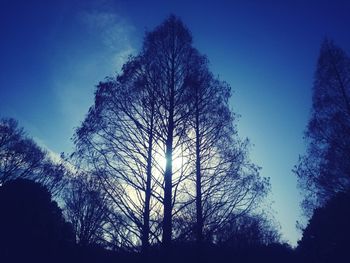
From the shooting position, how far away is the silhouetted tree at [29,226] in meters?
15.0

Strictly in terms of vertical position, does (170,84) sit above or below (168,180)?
above

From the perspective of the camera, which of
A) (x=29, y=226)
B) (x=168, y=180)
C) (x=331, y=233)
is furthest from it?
(x=331, y=233)

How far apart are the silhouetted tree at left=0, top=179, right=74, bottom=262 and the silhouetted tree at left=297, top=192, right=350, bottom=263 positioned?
54.2 ft

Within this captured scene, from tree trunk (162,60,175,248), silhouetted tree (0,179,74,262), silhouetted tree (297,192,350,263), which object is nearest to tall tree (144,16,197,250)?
tree trunk (162,60,175,248)

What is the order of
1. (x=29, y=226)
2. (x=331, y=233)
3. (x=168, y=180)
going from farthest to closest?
(x=331, y=233), (x=29, y=226), (x=168, y=180)

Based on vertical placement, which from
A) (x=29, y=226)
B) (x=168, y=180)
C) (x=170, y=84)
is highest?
(x=170, y=84)

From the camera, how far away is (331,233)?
61.5 ft

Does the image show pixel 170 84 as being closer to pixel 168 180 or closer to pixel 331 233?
pixel 168 180

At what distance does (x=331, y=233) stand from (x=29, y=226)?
67.7 feet

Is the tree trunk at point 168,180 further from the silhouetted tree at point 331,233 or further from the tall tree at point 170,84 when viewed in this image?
the silhouetted tree at point 331,233

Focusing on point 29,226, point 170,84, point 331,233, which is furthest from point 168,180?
point 331,233

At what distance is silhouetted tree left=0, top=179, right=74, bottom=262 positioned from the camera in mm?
15023

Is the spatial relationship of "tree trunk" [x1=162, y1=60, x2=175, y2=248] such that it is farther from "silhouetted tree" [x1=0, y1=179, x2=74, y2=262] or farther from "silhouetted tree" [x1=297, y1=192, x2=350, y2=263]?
"silhouetted tree" [x1=0, y1=179, x2=74, y2=262]

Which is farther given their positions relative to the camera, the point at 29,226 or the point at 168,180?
the point at 29,226
